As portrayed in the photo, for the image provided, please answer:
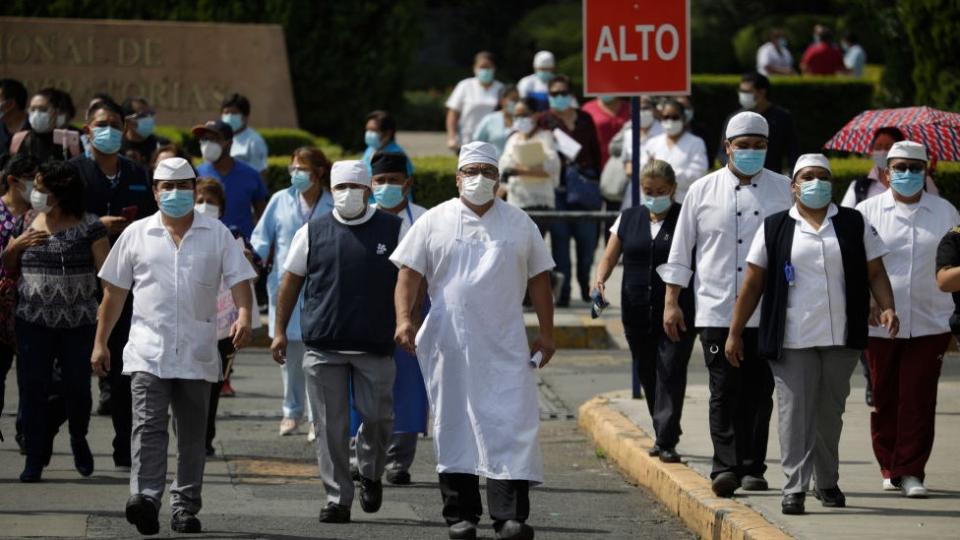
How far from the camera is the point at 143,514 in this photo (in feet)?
32.5

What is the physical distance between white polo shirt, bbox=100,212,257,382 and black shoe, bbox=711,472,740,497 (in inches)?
100.0

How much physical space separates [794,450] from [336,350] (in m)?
2.37

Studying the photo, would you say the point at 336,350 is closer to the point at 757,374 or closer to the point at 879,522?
the point at 757,374

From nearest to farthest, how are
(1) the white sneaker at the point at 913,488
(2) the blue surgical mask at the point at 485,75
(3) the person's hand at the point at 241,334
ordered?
(3) the person's hand at the point at 241,334, (1) the white sneaker at the point at 913,488, (2) the blue surgical mask at the point at 485,75

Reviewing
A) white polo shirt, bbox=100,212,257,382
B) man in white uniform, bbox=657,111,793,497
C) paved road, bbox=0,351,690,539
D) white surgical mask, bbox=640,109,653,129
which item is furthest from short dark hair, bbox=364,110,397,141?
white polo shirt, bbox=100,212,257,382

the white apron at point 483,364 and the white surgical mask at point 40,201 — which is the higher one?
the white surgical mask at point 40,201

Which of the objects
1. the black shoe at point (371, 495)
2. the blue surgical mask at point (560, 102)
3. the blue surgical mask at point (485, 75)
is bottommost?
the black shoe at point (371, 495)

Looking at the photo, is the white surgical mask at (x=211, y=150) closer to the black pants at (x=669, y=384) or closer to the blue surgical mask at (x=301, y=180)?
the blue surgical mask at (x=301, y=180)

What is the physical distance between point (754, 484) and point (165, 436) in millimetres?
3007

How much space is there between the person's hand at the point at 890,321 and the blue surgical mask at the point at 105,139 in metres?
5.12

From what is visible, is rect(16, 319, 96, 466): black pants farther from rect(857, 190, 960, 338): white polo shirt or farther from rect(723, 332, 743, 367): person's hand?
rect(857, 190, 960, 338): white polo shirt

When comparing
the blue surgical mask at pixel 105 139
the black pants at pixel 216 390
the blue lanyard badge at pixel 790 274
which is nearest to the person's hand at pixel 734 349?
the blue lanyard badge at pixel 790 274

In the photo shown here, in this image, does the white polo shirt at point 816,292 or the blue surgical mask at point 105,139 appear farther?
the blue surgical mask at point 105,139

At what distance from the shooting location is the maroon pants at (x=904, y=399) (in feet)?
35.4
